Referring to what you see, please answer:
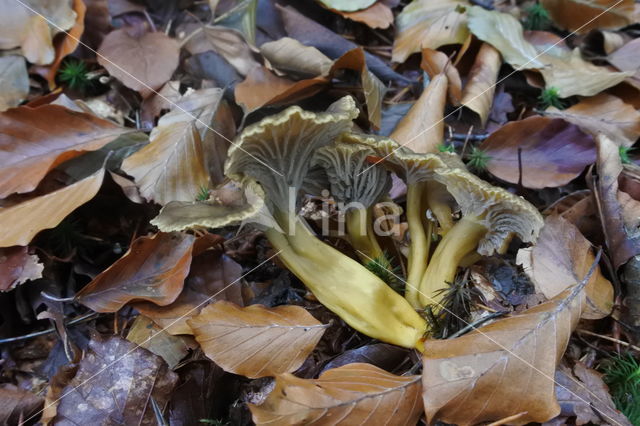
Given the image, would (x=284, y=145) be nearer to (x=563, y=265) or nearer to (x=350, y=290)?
(x=350, y=290)

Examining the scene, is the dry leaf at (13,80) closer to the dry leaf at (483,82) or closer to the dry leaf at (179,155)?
the dry leaf at (179,155)

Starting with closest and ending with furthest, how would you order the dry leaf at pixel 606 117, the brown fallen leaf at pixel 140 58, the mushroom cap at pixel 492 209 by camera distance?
the mushroom cap at pixel 492 209 → the dry leaf at pixel 606 117 → the brown fallen leaf at pixel 140 58

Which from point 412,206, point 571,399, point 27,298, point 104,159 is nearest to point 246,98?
point 104,159

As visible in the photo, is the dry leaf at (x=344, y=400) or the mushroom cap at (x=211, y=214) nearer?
the dry leaf at (x=344, y=400)

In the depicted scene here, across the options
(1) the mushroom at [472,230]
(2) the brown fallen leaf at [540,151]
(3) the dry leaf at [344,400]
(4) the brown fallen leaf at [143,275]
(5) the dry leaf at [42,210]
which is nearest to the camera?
(3) the dry leaf at [344,400]

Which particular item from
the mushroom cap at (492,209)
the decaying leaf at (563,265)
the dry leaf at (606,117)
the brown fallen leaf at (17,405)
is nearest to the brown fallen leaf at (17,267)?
the brown fallen leaf at (17,405)

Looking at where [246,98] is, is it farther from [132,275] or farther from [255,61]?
[132,275]

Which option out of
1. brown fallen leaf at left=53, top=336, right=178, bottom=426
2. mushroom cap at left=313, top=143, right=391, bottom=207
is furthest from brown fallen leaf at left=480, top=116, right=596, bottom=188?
brown fallen leaf at left=53, top=336, right=178, bottom=426

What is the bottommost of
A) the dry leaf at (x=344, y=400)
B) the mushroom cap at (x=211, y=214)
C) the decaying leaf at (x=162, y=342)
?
the decaying leaf at (x=162, y=342)
